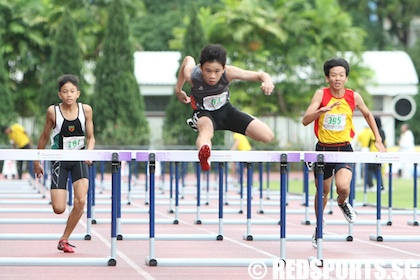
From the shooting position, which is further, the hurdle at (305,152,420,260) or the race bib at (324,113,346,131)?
the race bib at (324,113,346,131)

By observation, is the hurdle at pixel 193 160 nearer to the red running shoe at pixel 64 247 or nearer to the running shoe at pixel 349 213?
the red running shoe at pixel 64 247

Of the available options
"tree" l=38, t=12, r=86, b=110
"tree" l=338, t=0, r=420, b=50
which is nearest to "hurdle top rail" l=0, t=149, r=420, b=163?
"tree" l=38, t=12, r=86, b=110

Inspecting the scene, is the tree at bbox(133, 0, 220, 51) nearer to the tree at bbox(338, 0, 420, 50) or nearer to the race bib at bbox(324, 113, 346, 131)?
the tree at bbox(338, 0, 420, 50)

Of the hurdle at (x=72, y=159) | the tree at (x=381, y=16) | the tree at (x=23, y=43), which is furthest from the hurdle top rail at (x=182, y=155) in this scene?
the tree at (x=381, y=16)

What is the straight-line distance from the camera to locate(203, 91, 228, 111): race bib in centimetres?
1064

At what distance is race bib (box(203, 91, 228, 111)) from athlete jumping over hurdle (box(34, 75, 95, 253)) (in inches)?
51.0

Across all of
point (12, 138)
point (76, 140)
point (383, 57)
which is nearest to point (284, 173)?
point (76, 140)

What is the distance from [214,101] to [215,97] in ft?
0.14

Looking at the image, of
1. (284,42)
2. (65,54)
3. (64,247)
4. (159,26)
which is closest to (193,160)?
(64,247)

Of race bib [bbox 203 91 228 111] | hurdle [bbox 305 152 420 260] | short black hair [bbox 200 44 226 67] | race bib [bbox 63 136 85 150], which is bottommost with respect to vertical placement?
hurdle [bbox 305 152 420 260]

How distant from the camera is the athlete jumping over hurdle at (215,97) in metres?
10.4

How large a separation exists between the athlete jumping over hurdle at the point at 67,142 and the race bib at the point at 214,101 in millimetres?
1295

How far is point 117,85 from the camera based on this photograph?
36.5 m

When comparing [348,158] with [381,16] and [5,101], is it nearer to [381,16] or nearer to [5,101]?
[5,101]
